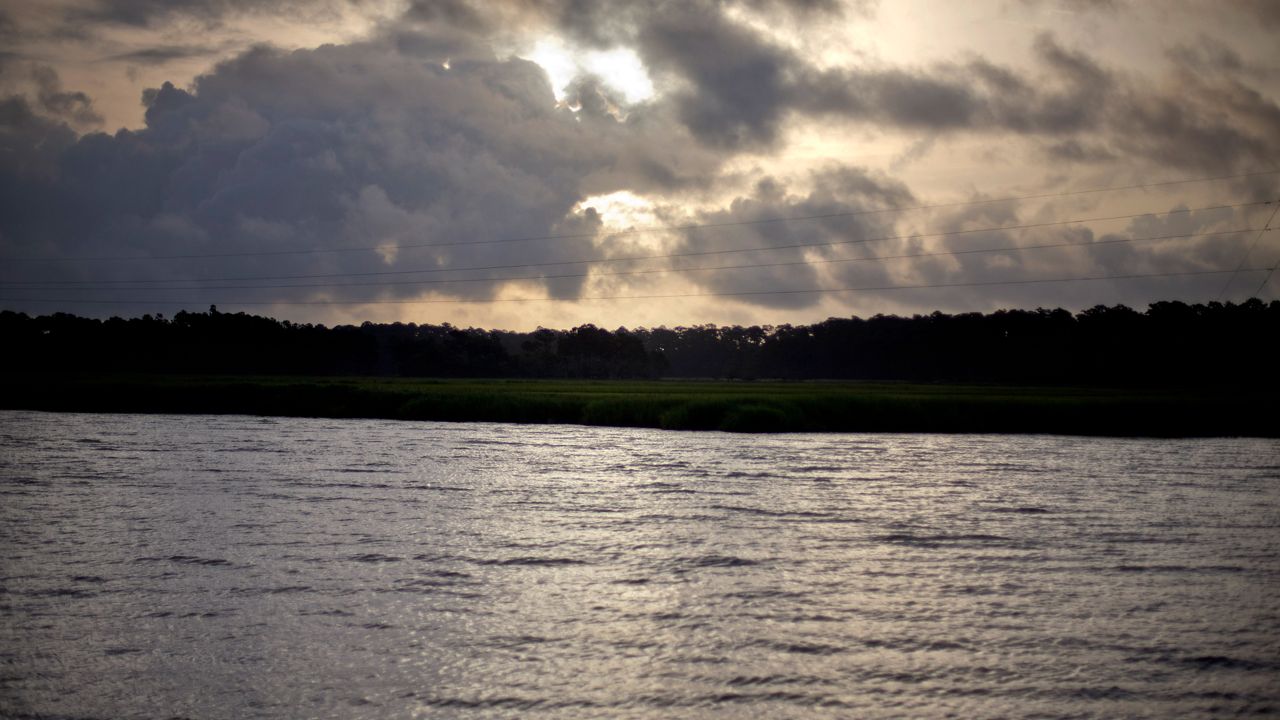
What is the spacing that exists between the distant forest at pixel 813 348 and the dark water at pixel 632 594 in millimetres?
73444

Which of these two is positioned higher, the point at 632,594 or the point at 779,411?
the point at 779,411

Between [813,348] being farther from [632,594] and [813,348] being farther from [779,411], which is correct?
→ [632,594]

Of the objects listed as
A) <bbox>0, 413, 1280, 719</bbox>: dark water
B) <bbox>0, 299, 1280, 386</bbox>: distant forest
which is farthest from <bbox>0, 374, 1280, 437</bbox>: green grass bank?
<bbox>0, 299, 1280, 386</bbox>: distant forest

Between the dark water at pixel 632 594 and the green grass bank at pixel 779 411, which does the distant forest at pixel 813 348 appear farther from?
the dark water at pixel 632 594

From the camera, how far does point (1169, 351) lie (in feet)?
321

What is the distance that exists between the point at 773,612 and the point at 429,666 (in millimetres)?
5064

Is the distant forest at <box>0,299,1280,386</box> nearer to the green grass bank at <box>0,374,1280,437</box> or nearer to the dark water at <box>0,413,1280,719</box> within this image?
the green grass bank at <box>0,374,1280,437</box>

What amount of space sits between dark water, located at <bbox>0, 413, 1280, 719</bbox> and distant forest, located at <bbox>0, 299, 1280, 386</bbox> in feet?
241

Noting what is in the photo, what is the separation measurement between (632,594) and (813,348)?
164 meters

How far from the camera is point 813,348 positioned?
176 metres

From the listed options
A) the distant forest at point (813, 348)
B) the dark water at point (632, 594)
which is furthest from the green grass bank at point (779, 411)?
the distant forest at point (813, 348)

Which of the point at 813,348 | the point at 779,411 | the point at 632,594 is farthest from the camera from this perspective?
the point at 813,348

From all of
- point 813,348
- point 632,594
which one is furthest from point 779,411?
point 813,348

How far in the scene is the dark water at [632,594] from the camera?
10875mm
